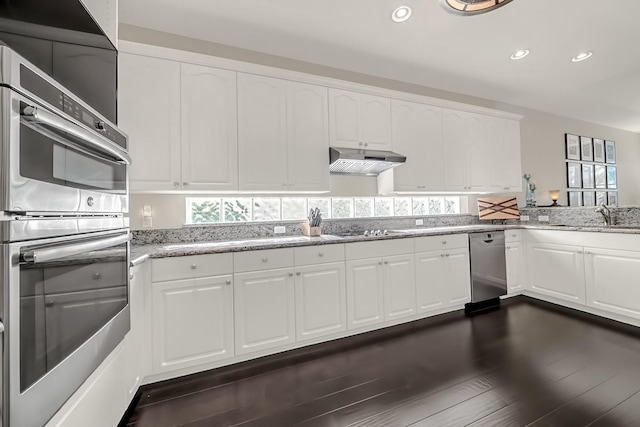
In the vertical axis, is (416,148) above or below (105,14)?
below

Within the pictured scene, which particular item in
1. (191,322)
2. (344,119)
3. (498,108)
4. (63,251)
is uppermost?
(498,108)

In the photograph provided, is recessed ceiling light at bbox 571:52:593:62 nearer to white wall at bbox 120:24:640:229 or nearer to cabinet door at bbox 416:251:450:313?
white wall at bbox 120:24:640:229

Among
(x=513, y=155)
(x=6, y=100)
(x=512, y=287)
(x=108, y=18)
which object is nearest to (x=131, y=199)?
(x=108, y=18)

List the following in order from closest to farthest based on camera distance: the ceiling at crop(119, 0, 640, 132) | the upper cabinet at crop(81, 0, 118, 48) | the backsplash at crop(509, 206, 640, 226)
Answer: the upper cabinet at crop(81, 0, 118, 48) → the ceiling at crop(119, 0, 640, 132) → the backsplash at crop(509, 206, 640, 226)

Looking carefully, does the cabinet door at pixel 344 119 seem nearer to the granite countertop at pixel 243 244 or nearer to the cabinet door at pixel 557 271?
the granite countertop at pixel 243 244

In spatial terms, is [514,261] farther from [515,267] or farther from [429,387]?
[429,387]

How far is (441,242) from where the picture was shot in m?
2.92

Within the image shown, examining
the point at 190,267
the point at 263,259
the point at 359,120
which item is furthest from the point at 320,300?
the point at 359,120

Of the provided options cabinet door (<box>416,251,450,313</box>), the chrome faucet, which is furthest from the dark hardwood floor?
the chrome faucet

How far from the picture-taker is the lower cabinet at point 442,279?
110 inches

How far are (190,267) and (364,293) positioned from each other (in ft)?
4.90

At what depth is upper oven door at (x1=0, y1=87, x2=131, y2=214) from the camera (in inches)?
26.1

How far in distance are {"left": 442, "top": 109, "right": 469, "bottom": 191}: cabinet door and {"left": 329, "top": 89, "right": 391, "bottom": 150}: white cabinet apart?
86 cm

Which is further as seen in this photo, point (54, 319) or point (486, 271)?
point (486, 271)
